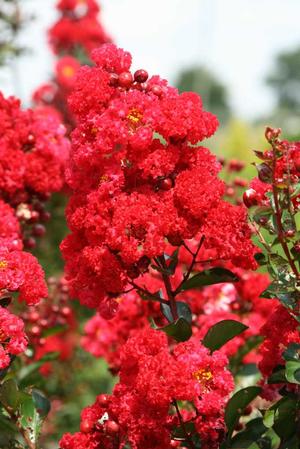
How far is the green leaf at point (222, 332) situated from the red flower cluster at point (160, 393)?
5.1 inches

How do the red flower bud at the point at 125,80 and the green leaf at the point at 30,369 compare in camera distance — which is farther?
the green leaf at the point at 30,369

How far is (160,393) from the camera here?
157 centimetres

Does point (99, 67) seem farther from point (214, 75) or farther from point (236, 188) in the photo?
point (214, 75)

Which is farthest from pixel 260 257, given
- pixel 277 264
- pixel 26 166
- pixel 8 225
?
pixel 26 166

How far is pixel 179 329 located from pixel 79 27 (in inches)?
189

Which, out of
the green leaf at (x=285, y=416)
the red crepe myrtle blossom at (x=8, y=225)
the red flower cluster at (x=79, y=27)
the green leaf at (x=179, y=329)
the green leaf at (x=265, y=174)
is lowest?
the green leaf at (x=285, y=416)

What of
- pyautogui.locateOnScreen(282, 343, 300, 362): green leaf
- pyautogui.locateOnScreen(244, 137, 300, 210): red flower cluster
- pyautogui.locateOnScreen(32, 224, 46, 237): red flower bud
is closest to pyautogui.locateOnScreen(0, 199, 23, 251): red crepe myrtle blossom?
pyautogui.locateOnScreen(32, 224, 46, 237): red flower bud

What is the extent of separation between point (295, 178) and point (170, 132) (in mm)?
287

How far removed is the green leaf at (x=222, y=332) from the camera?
1.79 meters

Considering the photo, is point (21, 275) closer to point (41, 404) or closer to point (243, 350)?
point (41, 404)

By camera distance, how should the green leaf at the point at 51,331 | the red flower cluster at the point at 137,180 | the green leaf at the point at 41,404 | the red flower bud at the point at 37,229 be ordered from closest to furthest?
the red flower cluster at the point at 137,180 < the green leaf at the point at 41,404 < the red flower bud at the point at 37,229 < the green leaf at the point at 51,331

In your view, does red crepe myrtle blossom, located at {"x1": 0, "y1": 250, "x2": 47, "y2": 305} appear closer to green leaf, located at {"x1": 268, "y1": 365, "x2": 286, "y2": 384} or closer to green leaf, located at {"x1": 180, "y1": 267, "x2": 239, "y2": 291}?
green leaf, located at {"x1": 180, "y1": 267, "x2": 239, "y2": 291}

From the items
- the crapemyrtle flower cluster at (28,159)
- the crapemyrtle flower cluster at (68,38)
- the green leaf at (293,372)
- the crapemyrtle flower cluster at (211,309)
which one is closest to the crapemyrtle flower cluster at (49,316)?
the crapemyrtle flower cluster at (211,309)

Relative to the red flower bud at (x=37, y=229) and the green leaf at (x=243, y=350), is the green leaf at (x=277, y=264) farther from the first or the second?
the red flower bud at (x=37, y=229)
